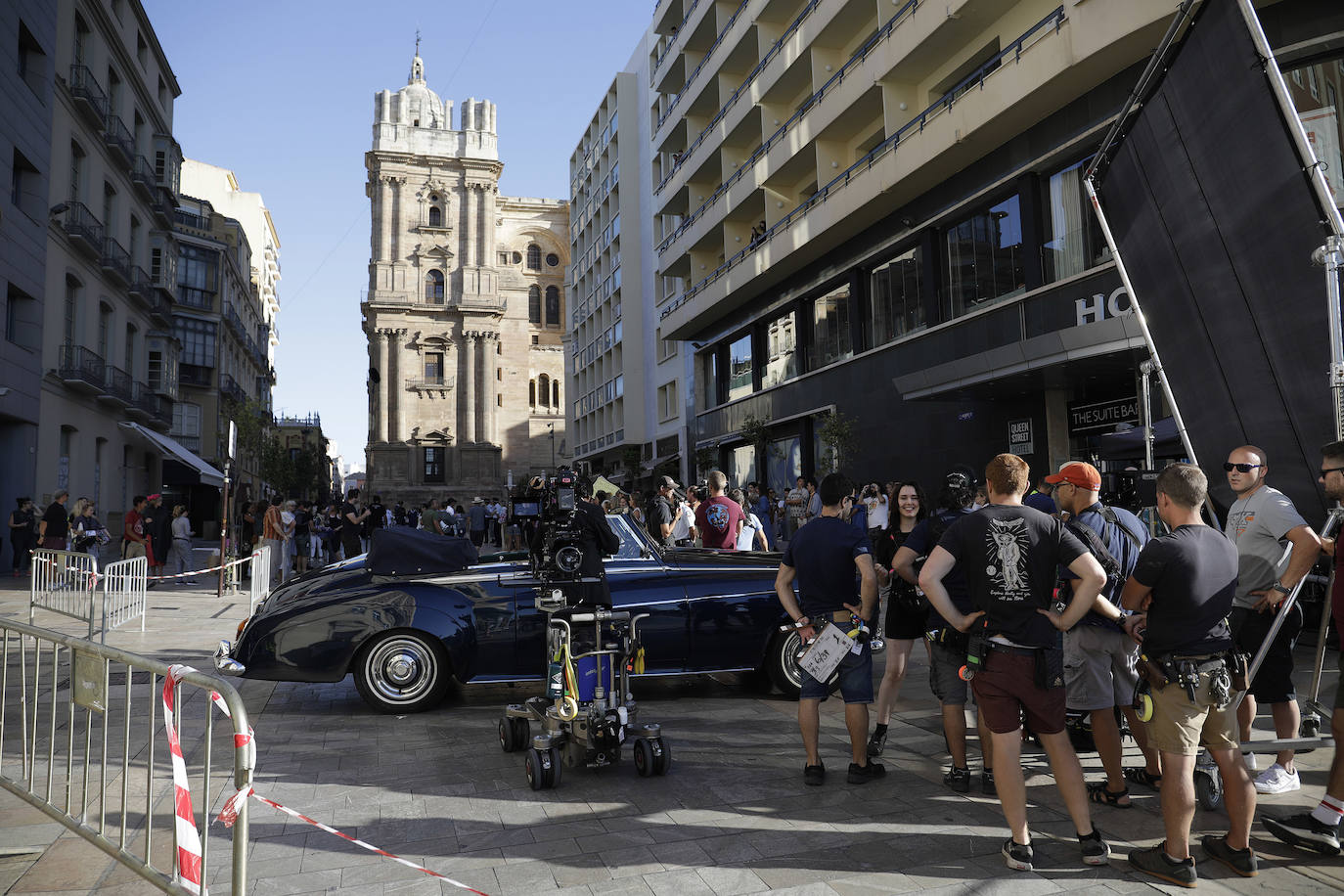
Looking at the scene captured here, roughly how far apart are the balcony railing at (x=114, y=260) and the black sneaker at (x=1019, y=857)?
90.5 ft

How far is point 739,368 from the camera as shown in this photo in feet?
99.8

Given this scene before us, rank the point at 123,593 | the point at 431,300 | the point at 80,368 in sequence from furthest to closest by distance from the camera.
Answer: the point at 431,300 < the point at 80,368 < the point at 123,593

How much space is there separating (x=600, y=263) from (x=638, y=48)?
11793 mm

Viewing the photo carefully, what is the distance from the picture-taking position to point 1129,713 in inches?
209

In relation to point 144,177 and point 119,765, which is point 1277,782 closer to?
point 119,765

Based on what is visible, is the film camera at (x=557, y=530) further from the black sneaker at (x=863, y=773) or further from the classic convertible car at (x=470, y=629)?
the black sneaker at (x=863, y=773)

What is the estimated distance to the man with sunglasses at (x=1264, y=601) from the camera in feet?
15.8

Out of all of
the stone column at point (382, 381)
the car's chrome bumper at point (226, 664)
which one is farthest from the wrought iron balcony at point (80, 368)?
the stone column at point (382, 381)

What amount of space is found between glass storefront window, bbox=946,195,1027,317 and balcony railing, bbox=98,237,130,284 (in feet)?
72.8

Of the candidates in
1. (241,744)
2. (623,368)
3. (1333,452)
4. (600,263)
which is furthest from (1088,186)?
(600,263)

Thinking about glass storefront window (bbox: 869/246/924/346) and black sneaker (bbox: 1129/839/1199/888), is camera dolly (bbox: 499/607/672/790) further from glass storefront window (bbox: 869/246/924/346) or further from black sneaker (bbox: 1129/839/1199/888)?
glass storefront window (bbox: 869/246/924/346)

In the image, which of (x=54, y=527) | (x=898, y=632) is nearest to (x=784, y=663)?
(x=898, y=632)

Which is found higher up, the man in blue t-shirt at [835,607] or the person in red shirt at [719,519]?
the person in red shirt at [719,519]

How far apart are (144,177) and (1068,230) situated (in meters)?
26.8
